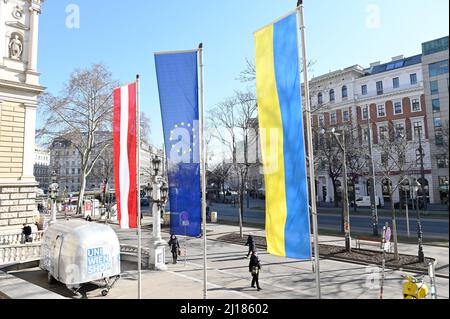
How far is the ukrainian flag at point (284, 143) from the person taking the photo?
22.7 feet

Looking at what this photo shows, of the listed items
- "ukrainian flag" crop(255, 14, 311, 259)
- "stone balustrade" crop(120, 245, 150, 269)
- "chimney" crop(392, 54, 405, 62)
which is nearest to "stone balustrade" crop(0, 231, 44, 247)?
"stone balustrade" crop(120, 245, 150, 269)

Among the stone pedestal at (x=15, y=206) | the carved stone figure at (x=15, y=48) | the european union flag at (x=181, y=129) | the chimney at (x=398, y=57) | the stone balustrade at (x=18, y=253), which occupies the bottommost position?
the stone balustrade at (x=18, y=253)

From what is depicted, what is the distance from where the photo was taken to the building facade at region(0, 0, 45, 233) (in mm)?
22812

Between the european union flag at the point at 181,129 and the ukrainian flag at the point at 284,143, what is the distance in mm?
2710

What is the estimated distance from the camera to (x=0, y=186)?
22.2 meters

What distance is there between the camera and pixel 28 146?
24.0 m

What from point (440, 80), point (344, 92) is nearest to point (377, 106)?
point (344, 92)

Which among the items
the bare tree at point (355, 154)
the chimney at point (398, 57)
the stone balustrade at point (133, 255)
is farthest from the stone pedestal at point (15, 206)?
the chimney at point (398, 57)

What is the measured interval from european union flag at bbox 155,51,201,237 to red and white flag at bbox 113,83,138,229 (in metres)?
2.24

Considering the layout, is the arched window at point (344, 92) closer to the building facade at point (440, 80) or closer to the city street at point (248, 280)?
the city street at point (248, 280)
